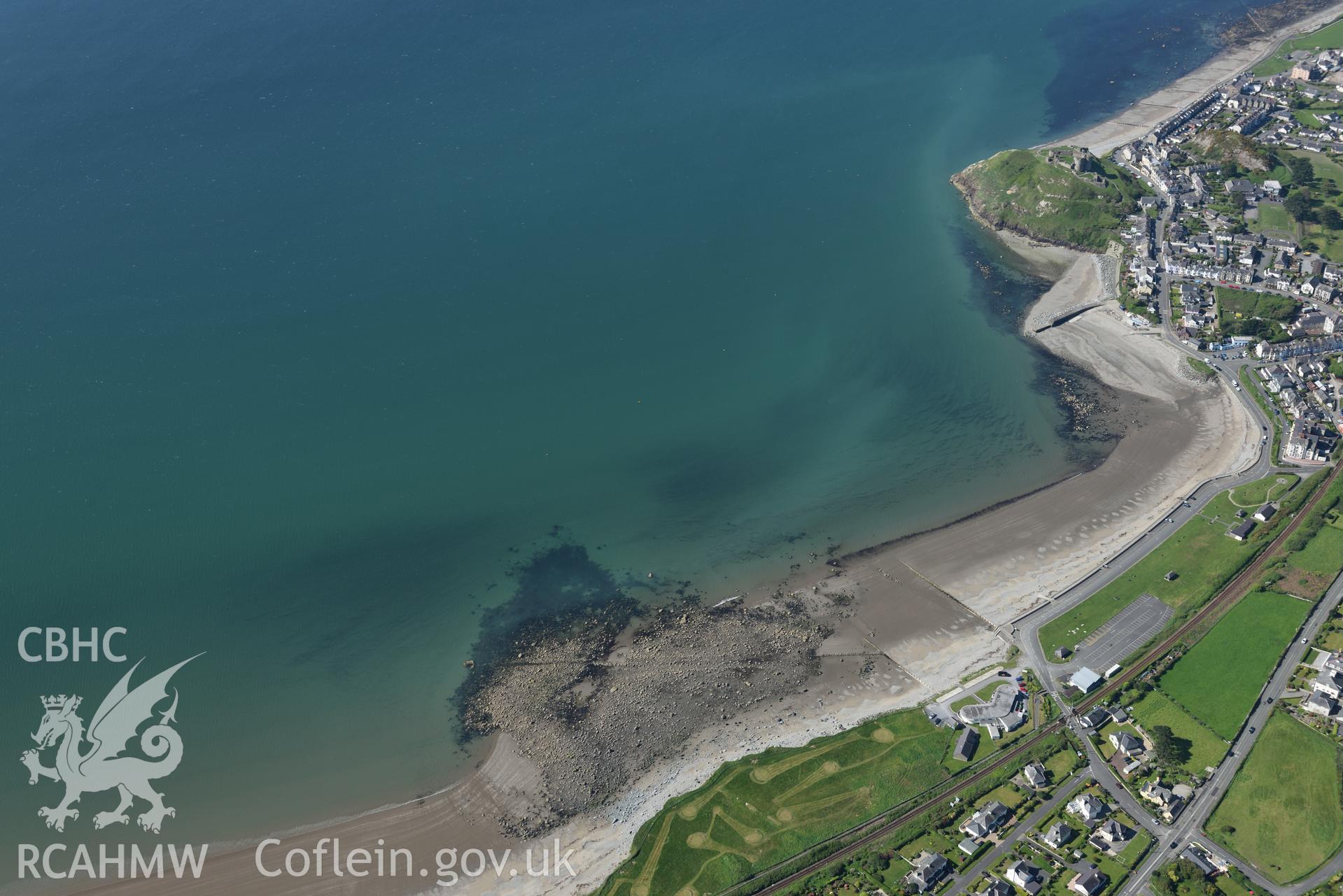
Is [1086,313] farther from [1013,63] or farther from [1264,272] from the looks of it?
[1013,63]

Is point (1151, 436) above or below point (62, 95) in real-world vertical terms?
below

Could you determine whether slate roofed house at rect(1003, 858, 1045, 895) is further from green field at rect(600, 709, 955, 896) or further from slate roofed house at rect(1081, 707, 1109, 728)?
slate roofed house at rect(1081, 707, 1109, 728)

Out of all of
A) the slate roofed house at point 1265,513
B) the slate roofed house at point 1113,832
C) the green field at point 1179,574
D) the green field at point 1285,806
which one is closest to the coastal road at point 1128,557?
the green field at point 1179,574

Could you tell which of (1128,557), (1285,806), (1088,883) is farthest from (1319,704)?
(1088,883)

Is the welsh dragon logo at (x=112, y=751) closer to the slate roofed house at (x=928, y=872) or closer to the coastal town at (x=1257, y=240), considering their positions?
the slate roofed house at (x=928, y=872)

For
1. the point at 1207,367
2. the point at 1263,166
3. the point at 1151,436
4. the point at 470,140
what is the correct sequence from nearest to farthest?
the point at 1151,436 < the point at 1207,367 < the point at 1263,166 < the point at 470,140

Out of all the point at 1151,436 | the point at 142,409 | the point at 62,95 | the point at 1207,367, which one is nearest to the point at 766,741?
the point at 1151,436

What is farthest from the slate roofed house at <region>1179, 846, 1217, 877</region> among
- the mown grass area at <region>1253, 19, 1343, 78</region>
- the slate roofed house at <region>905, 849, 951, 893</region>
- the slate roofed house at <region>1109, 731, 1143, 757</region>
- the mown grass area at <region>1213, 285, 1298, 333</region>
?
the mown grass area at <region>1253, 19, 1343, 78</region>
